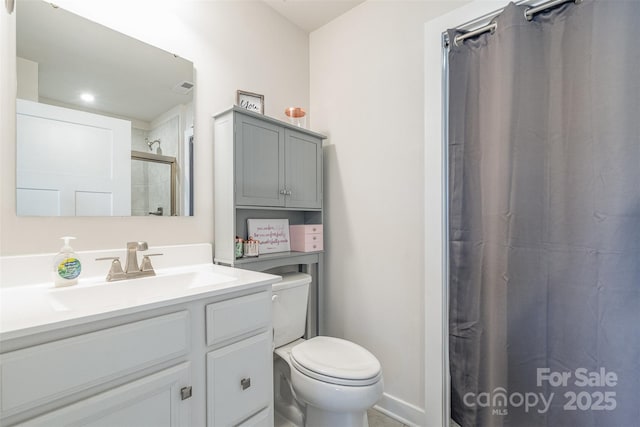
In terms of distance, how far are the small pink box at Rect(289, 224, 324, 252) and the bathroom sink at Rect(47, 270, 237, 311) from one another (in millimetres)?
637

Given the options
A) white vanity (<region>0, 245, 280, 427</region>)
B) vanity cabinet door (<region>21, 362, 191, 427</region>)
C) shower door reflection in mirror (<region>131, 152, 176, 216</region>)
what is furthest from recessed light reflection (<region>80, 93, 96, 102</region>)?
vanity cabinet door (<region>21, 362, 191, 427</region>)

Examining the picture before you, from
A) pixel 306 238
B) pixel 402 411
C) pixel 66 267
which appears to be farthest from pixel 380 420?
pixel 66 267

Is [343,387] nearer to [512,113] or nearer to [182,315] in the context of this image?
[182,315]

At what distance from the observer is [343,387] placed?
48.2 inches

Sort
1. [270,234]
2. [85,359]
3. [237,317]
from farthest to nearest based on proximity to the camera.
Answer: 1. [270,234]
2. [237,317]
3. [85,359]

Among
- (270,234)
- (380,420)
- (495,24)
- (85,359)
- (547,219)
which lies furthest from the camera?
(270,234)

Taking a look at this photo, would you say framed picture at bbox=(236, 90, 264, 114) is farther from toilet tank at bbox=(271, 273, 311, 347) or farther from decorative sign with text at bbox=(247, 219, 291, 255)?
toilet tank at bbox=(271, 273, 311, 347)

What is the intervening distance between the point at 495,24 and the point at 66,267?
6.40ft

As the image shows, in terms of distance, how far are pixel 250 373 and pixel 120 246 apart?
2.50 ft

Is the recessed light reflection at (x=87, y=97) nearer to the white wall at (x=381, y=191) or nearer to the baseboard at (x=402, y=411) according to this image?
the white wall at (x=381, y=191)

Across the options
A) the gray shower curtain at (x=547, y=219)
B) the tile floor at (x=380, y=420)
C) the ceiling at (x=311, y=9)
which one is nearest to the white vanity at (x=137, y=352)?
the tile floor at (x=380, y=420)

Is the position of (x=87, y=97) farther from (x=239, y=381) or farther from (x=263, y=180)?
(x=239, y=381)

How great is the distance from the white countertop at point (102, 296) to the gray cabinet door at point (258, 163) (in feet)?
1.34

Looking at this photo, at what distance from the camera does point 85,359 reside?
28.5 inches
